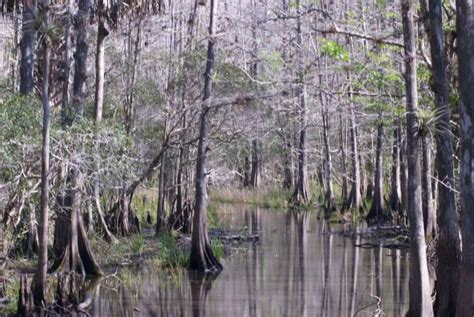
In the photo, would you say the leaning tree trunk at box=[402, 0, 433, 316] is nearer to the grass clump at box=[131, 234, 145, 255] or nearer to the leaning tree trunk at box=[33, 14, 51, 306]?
the leaning tree trunk at box=[33, 14, 51, 306]

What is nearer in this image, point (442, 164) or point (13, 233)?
point (442, 164)

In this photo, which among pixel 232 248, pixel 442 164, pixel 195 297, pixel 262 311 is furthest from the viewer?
pixel 232 248

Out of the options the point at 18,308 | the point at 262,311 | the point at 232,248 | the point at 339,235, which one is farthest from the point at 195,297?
the point at 339,235

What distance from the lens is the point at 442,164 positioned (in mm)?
11219

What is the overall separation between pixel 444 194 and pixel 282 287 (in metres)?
5.76

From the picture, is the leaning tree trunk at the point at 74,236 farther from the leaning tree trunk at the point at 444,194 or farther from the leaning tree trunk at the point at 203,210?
the leaning tree trunk at the point at 444,194

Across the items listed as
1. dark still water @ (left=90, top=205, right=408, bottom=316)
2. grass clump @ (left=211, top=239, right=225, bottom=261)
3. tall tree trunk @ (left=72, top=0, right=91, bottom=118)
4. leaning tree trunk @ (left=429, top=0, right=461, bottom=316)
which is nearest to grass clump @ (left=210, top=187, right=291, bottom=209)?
dark still water @ (left=90, top=205, right=408, bottom=316)

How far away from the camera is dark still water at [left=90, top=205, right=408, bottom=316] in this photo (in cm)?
1378

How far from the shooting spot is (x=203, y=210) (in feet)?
63.6

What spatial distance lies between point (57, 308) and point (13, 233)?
151 inches

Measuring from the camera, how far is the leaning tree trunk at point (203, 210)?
1850cm

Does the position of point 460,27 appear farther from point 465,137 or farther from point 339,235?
point 339,235

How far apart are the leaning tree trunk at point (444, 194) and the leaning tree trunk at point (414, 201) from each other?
0.22 metres

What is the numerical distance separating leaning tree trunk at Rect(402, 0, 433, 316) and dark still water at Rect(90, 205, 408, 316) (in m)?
0.74
